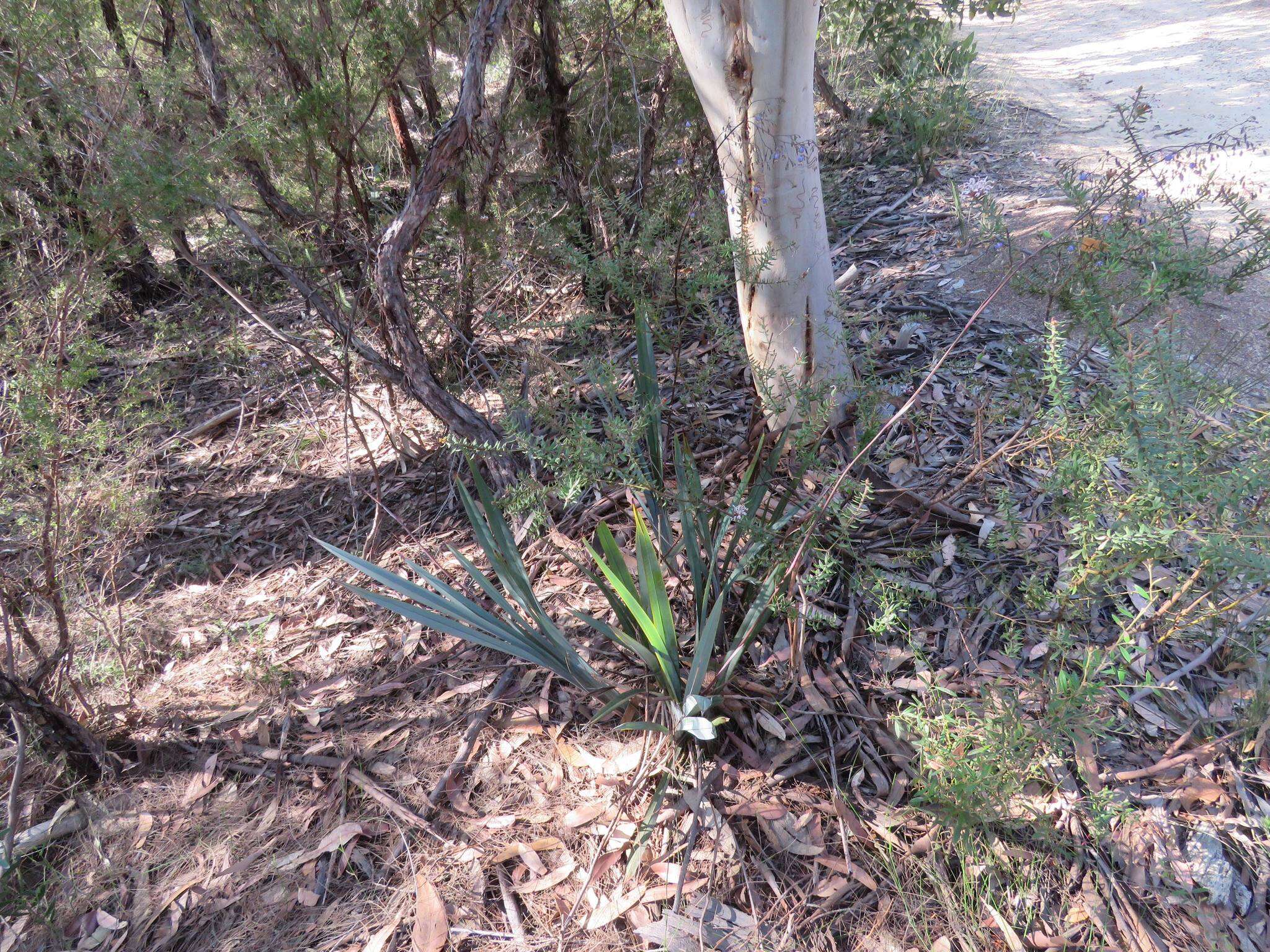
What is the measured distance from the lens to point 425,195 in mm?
2670

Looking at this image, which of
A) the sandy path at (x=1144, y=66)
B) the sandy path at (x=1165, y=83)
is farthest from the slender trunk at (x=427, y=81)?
the sandy path at (x=1144, y=66)

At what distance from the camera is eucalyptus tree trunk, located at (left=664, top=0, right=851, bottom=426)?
2.13 m

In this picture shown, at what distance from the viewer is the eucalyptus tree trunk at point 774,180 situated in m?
2.13

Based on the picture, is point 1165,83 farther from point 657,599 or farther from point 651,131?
point 657,599

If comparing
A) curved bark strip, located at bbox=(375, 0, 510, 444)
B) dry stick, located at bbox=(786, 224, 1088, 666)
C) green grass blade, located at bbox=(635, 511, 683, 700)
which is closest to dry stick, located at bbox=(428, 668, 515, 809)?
green grass blade, located at bbox=(635, 511, 683, 700)

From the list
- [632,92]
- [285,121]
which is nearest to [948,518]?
[632,92]

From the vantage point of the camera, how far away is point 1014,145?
15.2 ft

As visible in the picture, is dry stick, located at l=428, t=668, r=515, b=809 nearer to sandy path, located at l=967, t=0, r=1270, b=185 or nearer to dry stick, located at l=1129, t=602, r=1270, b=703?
dry stick, located at l=1129, t=602, r=1270, b=703

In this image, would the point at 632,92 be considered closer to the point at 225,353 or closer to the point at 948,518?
the point at 948,518

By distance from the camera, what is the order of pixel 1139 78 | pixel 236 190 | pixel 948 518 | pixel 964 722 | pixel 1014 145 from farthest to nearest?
pixel 1139 78 → pixel 1014 145 → pixel 236 190 → pixel 948 518 → pixel 964 722

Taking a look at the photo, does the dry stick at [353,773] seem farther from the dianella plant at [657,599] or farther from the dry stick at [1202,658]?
the dry stick at [1202,658]

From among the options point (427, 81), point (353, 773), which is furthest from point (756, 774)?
point (427, 81)

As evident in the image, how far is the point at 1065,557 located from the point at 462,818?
197 cm

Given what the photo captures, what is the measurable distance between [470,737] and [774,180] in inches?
79.0
